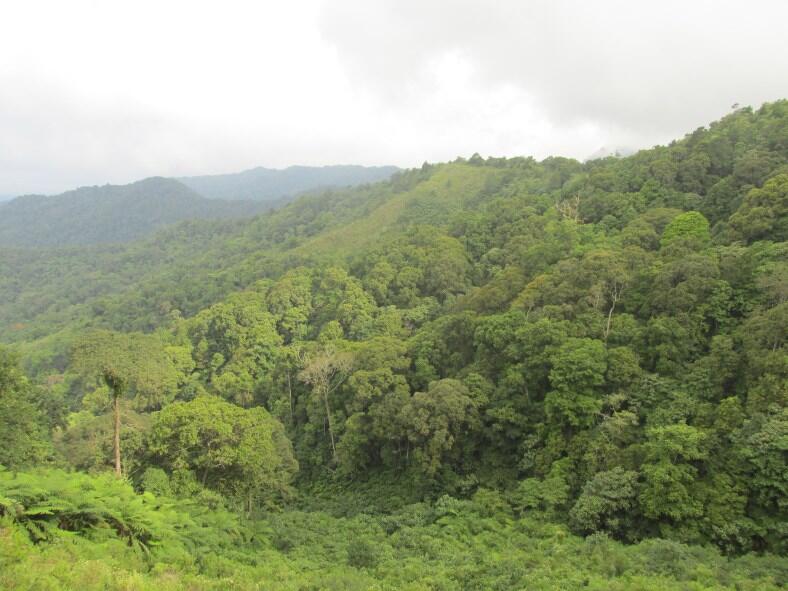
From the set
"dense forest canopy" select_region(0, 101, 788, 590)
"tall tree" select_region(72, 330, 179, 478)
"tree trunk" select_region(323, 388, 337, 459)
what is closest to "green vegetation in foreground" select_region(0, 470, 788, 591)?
"dense forest canopy" select_region(0, 101, 788, 590)

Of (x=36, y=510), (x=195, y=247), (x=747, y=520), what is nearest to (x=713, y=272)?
(x=747, y=520)

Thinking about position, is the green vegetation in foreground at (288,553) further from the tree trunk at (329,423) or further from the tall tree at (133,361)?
the tall tree at (133,361)

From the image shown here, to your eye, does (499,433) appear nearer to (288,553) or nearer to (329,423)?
(288,553)

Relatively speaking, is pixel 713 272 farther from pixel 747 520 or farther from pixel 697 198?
pixel 697 198

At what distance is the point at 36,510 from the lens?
422 inches

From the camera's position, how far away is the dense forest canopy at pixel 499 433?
1325 centimetres

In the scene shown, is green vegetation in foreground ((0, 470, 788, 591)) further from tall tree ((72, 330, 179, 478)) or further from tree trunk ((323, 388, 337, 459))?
tall tree ((72, 330, 179, 478))

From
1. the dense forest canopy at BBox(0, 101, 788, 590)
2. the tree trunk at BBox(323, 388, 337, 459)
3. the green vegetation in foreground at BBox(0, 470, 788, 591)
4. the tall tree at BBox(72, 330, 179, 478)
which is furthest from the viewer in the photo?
the tall tree at BBox(72, 330, 179, 478)

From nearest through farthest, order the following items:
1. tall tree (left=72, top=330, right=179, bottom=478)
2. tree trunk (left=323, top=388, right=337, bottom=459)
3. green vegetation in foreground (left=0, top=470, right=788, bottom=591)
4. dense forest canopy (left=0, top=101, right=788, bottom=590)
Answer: green vegetation in foreground (left=0, top=470, right=788, bottom=591) → dense forest canopy (left=0, top=101, right=788, bottom=590) → tree trunk (left=323, top=388, right=337, bottom=459) → tall tree (left=72, top=330, right=179, bottom=478)

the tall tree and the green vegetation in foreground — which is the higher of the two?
the tall tree

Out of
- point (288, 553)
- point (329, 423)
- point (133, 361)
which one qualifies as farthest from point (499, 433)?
point (133, 361)

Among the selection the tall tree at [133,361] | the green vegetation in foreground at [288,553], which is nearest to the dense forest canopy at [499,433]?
the green vegetation in foreground at [288,553]

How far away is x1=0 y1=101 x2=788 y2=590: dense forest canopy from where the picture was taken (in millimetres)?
13250

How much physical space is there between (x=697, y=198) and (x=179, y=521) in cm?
3859
